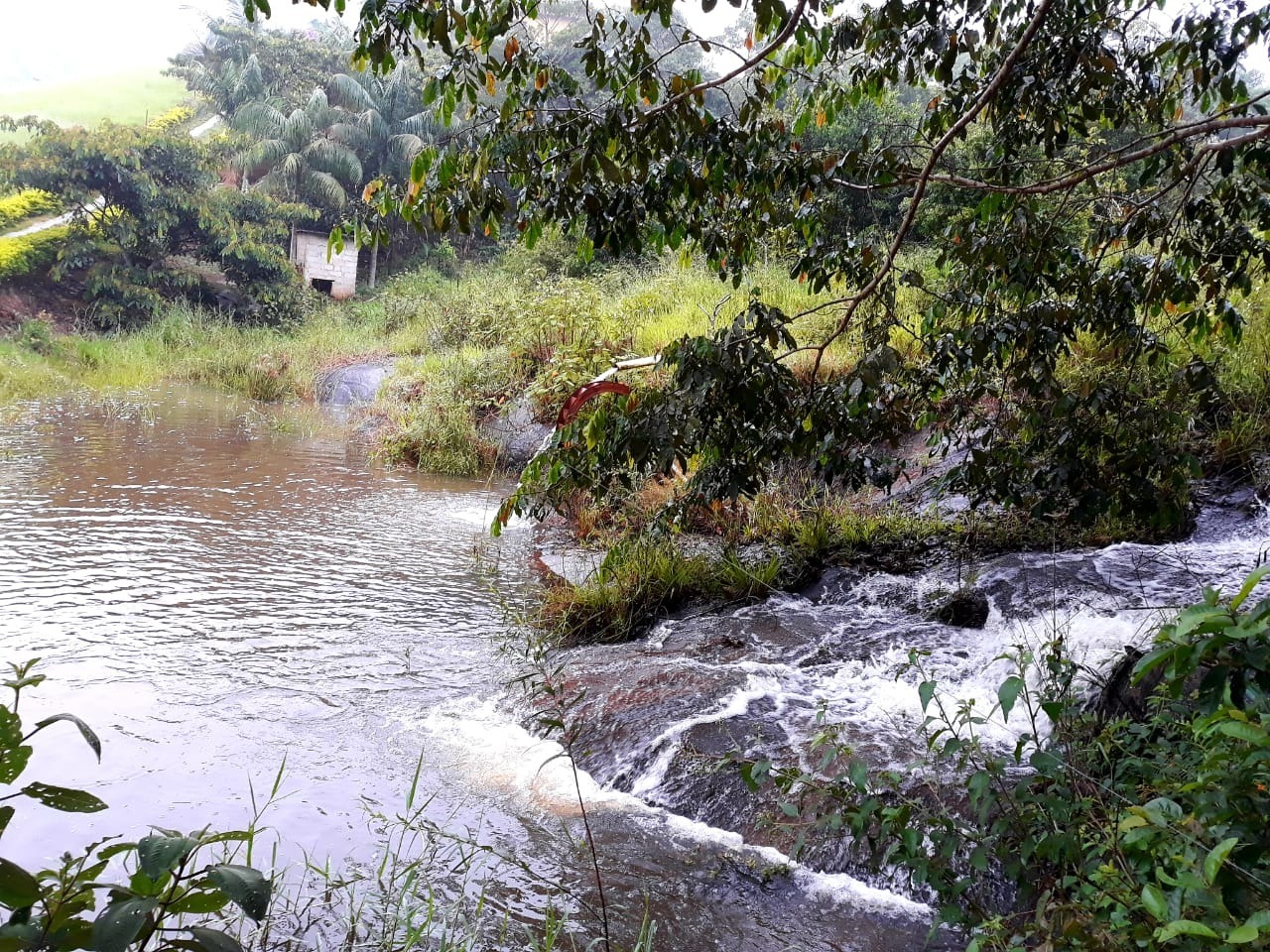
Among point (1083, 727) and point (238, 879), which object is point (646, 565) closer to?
point (1083, 727)

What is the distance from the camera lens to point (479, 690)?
4.56 meters

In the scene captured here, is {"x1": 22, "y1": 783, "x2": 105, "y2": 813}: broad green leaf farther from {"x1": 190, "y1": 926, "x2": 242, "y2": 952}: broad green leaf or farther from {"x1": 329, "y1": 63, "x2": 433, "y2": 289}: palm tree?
{"x1": 329, "y1": 63, "x2": 433, "y2": 289}: palm tree

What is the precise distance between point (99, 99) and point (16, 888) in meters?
48.1

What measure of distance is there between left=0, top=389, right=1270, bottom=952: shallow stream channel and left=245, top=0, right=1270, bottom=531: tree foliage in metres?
1.03

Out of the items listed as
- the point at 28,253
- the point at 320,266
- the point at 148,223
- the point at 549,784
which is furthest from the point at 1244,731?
the point at 320,266

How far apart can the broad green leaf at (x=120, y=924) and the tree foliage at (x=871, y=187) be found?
2367 mm

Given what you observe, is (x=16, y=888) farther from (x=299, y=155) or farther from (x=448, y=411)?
(x=299, y=155)

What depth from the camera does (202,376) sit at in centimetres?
1600

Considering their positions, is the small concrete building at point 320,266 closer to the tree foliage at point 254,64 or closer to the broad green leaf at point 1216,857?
the tree foliage at point 254,64

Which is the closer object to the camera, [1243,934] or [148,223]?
[1243,934]

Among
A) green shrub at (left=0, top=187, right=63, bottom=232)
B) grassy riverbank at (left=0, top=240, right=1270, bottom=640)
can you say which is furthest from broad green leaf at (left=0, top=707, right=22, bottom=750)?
green shrub at (left=0, top=187, right=63, bottom=232)

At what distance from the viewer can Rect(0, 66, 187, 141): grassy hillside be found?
3697 cm

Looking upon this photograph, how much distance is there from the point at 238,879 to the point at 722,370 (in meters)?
2.42

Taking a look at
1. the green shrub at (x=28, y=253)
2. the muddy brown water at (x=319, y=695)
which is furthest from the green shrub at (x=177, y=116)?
the muddy brown water at (x=319, y=695)
